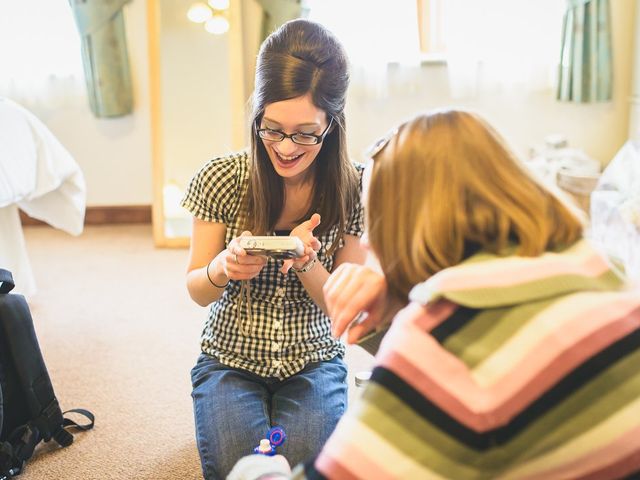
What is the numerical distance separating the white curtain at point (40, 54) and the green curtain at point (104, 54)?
0.37ft

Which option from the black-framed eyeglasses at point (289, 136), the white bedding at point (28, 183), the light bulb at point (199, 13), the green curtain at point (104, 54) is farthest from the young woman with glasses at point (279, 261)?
the green curtain at point (104, 54)

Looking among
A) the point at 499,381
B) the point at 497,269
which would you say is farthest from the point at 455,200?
the point at 499,381

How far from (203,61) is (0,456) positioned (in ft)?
7.31

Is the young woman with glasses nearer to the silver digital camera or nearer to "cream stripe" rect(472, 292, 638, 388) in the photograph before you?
the silver digital camera

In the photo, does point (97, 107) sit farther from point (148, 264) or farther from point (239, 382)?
point (239, 382)

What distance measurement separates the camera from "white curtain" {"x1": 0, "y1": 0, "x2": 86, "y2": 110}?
323cm

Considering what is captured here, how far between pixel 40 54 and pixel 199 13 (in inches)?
34.7

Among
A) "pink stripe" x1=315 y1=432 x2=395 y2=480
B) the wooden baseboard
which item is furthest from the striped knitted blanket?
the wooden baseboard

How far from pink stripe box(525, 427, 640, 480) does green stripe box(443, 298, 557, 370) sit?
13cm

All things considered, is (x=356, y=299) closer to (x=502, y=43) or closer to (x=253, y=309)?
(x=253, y=309)

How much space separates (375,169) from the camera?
702mm

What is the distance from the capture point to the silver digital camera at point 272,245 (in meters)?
0.95

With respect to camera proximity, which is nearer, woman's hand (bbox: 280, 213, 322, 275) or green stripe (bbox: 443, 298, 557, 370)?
green stripe (bbox: 443, 298, 557, 370)

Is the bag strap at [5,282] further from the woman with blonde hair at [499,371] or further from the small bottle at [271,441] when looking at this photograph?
the woman with blonde hair at [499,371]
